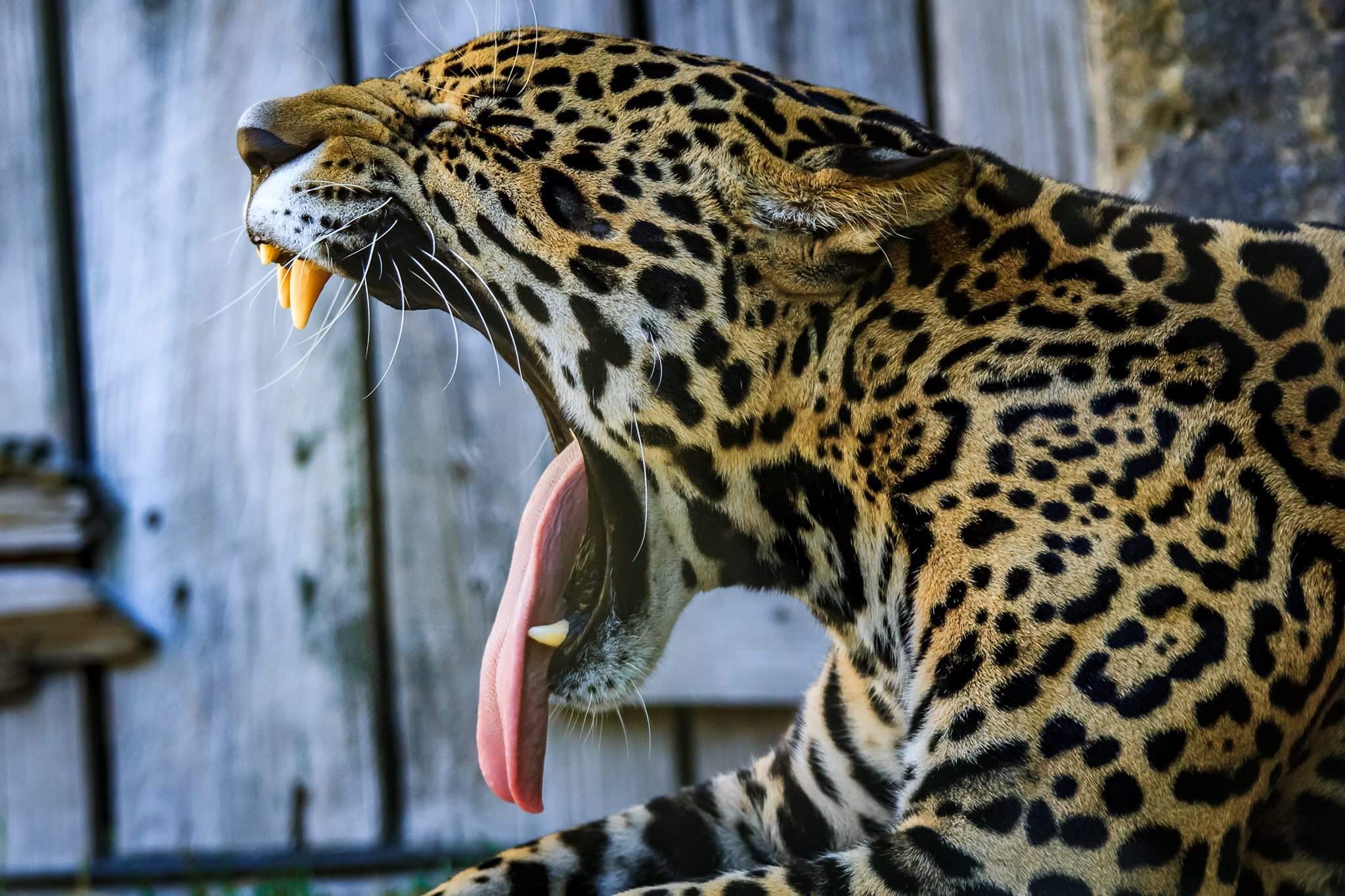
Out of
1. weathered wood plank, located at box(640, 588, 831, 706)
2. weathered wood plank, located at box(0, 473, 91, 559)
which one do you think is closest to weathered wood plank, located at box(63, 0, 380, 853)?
weathered wood plank, located at box(0, 473, 91, 559)

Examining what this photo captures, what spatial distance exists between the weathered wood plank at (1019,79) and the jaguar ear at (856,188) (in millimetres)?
1502

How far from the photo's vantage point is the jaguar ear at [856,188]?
1917 mm

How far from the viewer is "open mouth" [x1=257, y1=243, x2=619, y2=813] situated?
2230 mm

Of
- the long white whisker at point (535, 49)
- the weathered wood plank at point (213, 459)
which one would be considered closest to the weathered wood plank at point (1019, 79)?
the long white whisker at point (535, 49)

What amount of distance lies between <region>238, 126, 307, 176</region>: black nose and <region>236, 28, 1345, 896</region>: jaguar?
0.01m

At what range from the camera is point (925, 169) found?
1.90m

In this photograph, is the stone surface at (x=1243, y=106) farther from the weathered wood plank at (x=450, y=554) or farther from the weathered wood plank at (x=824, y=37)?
the weathered wood plank at (x=450, y=554)

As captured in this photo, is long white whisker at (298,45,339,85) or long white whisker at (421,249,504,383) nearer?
long white whisker at (421,249,504,383)

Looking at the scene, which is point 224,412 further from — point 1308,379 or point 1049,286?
point 1308,379

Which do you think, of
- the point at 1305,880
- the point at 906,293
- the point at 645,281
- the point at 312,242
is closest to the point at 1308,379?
the point at 906,293

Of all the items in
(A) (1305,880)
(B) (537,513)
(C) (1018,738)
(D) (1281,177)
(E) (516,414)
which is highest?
(D) (1281,177)

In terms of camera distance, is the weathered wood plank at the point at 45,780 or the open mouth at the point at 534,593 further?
the weathered wood plank at the point at 45,780

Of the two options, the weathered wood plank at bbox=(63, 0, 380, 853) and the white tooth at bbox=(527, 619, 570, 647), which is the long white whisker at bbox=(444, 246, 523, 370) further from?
the weathered wood plank at bbox=(63, 0, 380, 853)

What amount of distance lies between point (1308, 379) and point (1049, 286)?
0.36m
